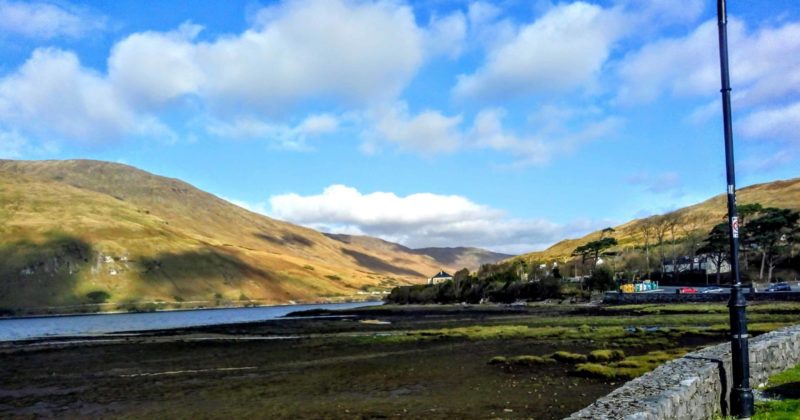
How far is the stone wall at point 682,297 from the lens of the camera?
90625 mm

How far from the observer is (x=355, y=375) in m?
39.6

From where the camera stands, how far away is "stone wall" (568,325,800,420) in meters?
13.4

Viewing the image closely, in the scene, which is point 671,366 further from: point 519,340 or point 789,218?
point 789,218

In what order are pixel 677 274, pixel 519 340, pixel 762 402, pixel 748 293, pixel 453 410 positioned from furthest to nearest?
pixel 677 274, pixel 748 293, pixel 519 340, pixel 453 410, pixel 762 402

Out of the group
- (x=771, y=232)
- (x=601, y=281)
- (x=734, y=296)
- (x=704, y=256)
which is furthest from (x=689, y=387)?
(x=704, y=256)

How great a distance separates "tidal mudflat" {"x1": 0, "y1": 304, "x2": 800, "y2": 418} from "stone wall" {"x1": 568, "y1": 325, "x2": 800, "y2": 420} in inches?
300

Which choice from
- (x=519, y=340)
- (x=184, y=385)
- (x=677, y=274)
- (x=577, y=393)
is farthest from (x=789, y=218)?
(x=184, y=385)

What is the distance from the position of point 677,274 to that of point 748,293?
63.9 metres

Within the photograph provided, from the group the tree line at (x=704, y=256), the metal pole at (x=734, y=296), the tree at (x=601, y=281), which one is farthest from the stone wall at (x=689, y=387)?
the tree at (x=601, y=281)

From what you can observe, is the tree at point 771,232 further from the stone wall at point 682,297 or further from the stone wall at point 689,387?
the stone wall at point 689,387

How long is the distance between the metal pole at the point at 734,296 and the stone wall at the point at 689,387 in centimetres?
73

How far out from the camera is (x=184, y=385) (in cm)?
3875

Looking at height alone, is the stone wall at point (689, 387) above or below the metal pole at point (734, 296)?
below

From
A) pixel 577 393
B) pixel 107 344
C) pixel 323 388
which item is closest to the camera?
pixel 577 393
